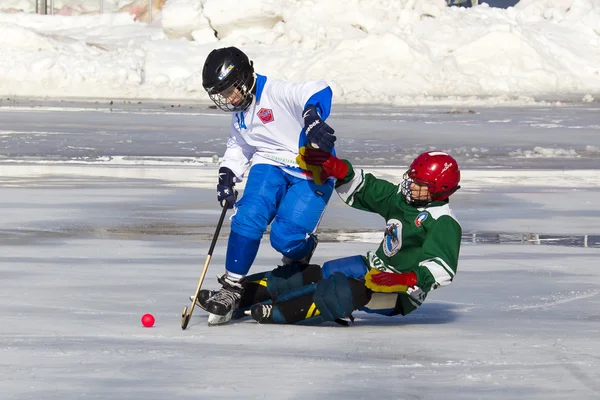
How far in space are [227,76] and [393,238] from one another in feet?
3.68

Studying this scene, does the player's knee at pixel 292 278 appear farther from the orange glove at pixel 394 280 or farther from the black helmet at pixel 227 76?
the black helmet at pixel 227 76

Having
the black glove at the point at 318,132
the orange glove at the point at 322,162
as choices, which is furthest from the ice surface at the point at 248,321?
the black glove at the point at 318,132

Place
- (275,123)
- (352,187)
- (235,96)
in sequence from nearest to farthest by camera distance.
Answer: (352,187) → (235,96) → (275,123)

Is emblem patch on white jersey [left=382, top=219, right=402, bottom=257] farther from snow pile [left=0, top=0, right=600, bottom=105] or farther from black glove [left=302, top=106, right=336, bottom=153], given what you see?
snow pile [left=0, top=0, right=600, bottom=105]

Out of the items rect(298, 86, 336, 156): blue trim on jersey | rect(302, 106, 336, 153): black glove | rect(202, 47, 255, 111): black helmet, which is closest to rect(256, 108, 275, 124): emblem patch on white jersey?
rect(202, 47, 255, 111): black helmet

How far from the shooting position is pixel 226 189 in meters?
6.25

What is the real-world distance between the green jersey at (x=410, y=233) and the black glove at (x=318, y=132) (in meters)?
0.30

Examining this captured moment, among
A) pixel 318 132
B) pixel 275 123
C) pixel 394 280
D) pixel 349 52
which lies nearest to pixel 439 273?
pixel 394 280

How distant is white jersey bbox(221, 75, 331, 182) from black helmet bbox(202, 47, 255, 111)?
13 cm

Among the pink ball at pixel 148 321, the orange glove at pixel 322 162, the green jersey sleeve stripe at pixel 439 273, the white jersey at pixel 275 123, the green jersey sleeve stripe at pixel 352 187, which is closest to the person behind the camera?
the green jersey sleeve stripe at pixel 439 273

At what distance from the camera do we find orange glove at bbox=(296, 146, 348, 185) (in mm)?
5926

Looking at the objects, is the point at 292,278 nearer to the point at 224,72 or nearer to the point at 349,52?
the point at 224,72

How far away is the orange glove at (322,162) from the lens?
5926 millimetres

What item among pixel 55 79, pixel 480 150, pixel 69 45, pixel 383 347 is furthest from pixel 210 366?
pixel 69 45
